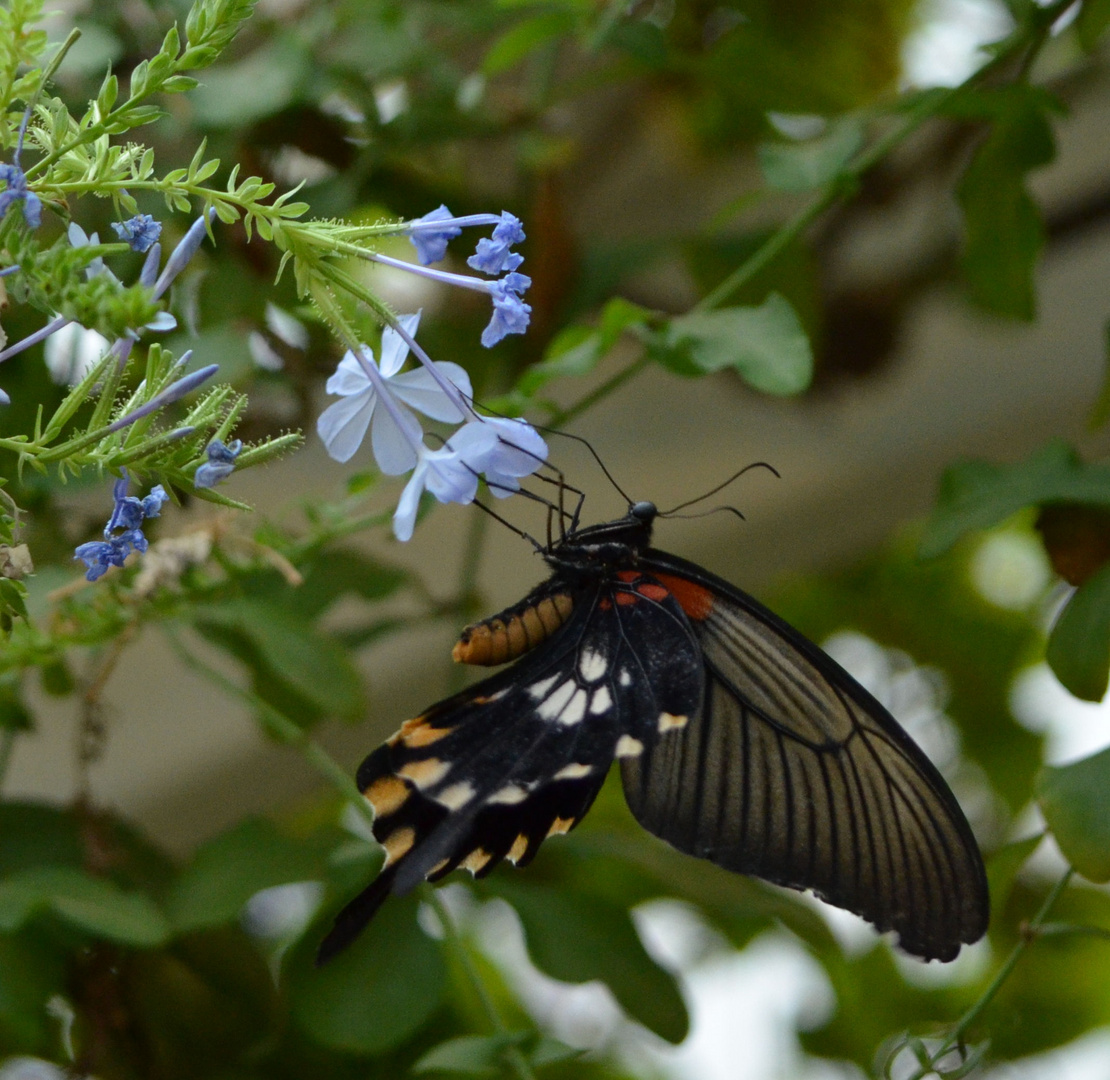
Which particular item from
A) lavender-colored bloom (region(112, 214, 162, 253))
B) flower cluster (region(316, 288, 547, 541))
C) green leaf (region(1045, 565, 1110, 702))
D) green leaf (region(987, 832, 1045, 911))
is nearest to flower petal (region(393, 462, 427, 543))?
flower cluster (region(316, 288, 547, 541))

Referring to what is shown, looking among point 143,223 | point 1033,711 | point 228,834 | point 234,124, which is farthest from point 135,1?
point 1033,711

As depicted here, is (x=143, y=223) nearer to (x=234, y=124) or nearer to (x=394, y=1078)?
(x=234, y=124)

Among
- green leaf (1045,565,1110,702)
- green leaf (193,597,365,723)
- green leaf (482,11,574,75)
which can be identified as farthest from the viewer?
green leaf (482,11,574,75)

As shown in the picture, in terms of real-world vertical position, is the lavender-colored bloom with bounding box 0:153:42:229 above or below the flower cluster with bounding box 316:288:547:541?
above

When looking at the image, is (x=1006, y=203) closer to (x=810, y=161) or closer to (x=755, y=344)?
(x=810, y=161)

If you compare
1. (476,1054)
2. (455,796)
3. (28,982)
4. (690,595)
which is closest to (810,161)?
(690,595)

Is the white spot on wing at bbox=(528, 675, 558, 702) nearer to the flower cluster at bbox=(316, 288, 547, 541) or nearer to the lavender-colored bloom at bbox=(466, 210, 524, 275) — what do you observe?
the flower cluster at bbox=(316, 288, 547, 541)
